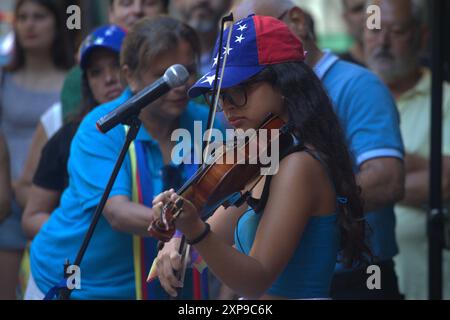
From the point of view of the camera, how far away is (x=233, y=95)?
276 centimetres

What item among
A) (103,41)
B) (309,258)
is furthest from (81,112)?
(309,258)

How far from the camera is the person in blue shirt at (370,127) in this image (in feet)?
12.0

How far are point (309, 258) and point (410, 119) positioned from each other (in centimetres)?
→ 223

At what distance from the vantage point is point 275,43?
2779mm

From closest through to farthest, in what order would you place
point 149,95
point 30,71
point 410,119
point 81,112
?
point 149,95, point 81,112, point 410,119, point 30,71

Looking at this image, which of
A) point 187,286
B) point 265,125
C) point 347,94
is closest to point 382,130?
point 347,94

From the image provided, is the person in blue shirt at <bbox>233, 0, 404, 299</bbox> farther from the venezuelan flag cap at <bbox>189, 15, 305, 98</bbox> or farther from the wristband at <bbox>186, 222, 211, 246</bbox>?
the wristband at <bbox>186, 222, 211, 246</bbox>

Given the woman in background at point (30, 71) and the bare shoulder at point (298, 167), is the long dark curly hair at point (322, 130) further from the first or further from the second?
the woman in background at point (30, 71)

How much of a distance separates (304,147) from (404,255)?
2.13 metres

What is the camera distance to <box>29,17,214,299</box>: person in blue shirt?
3.57 metres

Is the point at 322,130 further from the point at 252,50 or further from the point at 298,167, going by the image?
the point at 252,50

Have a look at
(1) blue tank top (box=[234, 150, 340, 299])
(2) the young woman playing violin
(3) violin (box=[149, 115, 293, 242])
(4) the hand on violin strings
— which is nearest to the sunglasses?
(2) the young woman playing violin

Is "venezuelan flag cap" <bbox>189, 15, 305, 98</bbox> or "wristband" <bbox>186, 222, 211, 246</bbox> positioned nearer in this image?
"wristband" <bbox>186, 222, 211, 246</bbox>

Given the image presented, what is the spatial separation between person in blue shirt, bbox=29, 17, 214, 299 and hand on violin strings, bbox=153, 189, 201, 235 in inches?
39.3
